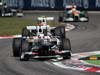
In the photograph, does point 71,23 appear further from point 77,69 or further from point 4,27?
point 77,69

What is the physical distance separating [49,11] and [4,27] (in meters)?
15.5

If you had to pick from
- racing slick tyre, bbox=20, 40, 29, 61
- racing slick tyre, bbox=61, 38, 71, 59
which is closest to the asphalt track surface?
racing slick tyre, bbox=20, 40, 29, 61

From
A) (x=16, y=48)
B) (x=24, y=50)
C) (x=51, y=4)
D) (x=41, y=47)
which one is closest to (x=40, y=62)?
(x=41, y=47)

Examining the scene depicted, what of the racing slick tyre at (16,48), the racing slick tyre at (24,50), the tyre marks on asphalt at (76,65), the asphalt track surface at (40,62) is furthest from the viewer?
the racing slick tyre at (16,48)

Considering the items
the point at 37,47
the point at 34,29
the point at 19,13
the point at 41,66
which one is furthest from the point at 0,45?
the point at 19,13

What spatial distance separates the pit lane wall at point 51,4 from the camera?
46094 millimetres

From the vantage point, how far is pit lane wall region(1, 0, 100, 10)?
151 ft

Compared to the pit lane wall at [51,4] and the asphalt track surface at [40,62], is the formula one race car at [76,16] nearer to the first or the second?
the asphalt track surface at [40,62]

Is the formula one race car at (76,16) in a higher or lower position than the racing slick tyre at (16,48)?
lower

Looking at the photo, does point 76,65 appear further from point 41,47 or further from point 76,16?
point 76,16

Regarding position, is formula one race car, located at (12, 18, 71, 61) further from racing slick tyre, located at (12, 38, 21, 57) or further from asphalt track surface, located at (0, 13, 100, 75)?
asphalt track surface, located at (0, 13, 100, 75)

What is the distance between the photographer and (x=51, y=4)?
4747cm

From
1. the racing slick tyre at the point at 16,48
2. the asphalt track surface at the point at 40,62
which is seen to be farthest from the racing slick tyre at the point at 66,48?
the racing slick tyre at the point at 16,48

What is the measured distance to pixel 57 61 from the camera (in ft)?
51.1
